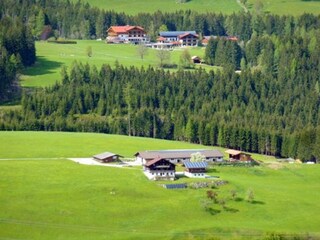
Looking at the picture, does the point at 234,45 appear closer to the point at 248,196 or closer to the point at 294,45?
the point at 294,45

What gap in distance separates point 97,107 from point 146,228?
2393 inches

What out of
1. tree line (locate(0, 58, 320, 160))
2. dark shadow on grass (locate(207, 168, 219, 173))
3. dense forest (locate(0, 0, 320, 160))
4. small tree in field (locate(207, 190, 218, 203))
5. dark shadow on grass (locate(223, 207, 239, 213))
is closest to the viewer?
dark shadow on grass (locate(223, 207, 239, 213))

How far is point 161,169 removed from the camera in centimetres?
9538

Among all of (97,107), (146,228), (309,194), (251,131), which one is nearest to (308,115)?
(251,131)

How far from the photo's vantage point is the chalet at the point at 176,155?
4011 inches

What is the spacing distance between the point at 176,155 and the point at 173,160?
57.5 inches

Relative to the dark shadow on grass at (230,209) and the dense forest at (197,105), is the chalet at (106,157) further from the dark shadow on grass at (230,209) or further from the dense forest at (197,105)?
the dense forest at (197,105)

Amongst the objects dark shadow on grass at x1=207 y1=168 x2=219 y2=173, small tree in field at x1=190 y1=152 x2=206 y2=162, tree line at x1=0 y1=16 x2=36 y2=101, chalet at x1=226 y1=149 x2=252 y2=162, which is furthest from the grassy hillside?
tree line at x1=0 y1=16 x2=36 y2=101

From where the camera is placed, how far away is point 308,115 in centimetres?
14275

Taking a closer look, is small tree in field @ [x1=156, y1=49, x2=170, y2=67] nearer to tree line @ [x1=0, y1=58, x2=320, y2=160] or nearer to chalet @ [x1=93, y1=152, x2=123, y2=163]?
tree line @ [x1=0, y1=58, x2=320, y2=160]

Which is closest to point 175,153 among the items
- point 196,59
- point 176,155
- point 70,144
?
point 176,155

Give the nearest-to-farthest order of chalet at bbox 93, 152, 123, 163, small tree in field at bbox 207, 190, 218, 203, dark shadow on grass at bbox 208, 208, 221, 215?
dark shadow on grass at bbox 208, 208, 221, 215
small tree in field at bbox 207, 190, 218, 203
chalet at bbox 93, 152, 123, 163

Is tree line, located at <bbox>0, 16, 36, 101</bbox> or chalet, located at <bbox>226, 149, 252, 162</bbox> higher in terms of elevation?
tree line, located at <bbox>0, 16, 36, 101</bbox>

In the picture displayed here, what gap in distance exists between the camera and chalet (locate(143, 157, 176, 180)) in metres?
94.9
